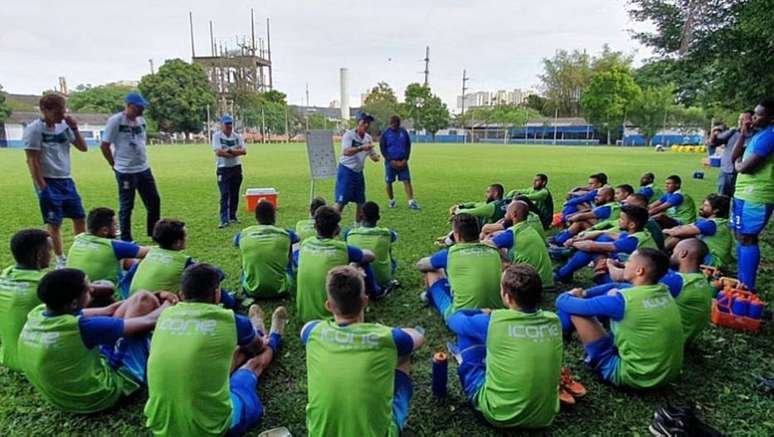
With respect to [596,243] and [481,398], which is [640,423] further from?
[596,243]

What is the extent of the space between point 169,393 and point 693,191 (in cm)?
1432

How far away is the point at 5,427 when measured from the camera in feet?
8.39

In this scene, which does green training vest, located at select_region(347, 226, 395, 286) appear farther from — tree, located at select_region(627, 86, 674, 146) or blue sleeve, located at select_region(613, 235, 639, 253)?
tree, located at select_region(627, 86, 674, 146)

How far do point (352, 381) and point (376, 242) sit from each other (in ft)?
8.00

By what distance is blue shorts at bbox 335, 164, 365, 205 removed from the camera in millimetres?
7457

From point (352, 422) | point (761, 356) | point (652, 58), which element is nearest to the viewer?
point (352, 422)

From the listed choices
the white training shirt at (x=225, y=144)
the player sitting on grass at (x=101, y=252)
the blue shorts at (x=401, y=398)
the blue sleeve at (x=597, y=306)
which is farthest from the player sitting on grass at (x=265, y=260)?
the white training shirt at (x=225, y=144)

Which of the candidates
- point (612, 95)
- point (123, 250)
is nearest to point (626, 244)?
point (123, 250)

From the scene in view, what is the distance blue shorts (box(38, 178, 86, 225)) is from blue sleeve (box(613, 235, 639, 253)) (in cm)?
600

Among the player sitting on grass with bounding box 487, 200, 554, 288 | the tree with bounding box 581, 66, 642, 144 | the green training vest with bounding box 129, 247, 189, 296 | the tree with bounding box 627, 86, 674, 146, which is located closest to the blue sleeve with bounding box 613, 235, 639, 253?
the player sitting on grass with bounding box 487, 200, 554, 288

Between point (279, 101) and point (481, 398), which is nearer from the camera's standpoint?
point (481, 398)

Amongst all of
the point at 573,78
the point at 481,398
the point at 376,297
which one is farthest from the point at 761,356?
the point at 573,78

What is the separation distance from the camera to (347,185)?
24.5ft

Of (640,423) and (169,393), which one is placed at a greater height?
(169,393)
